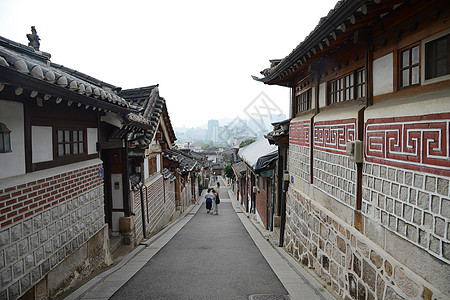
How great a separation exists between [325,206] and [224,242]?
216 inches

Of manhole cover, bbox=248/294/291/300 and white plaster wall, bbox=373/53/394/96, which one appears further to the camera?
manhole cover, bbox=248/294/291/300

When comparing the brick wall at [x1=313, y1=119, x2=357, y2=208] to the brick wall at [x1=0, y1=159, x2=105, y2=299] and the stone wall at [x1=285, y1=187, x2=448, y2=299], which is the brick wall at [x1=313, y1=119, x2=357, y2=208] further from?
the brick wall at [x1=0, y1=159, x2=105, y2=299]

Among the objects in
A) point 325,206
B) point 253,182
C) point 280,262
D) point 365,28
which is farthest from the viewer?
point 253,182

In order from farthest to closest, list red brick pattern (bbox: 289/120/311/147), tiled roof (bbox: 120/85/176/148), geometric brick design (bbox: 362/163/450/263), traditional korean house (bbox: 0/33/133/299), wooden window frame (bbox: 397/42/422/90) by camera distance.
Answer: tiled roof (bbox: 120/85/176/148) < red brick pattern (bbox: 289/120/311/147) < traditional korean house (bbox: 0/33/133/299) < wooden window frame (bbox: 397/42/422/90) < geometric brick design (bbox: 362/163/450/263)

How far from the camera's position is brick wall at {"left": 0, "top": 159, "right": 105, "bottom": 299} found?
4234mm

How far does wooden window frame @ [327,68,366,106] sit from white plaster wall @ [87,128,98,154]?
18.4ft

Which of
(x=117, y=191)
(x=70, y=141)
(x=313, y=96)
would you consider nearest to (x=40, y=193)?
(x=70, y=141)

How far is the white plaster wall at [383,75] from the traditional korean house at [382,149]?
0.02 meters

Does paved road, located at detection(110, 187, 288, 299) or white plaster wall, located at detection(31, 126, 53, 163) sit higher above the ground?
white plaster wall, located at detection(31, 126, 53, 163)

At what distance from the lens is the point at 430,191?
3.35 meters

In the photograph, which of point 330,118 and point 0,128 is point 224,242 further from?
point 0,128

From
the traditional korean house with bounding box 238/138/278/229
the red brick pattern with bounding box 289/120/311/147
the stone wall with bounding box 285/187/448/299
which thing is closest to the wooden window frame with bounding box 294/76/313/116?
the red brick pattern with bounding box 289/120/311/147

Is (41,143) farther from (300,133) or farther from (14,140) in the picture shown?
(300,133)

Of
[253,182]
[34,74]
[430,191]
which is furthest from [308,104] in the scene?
[253,182]
